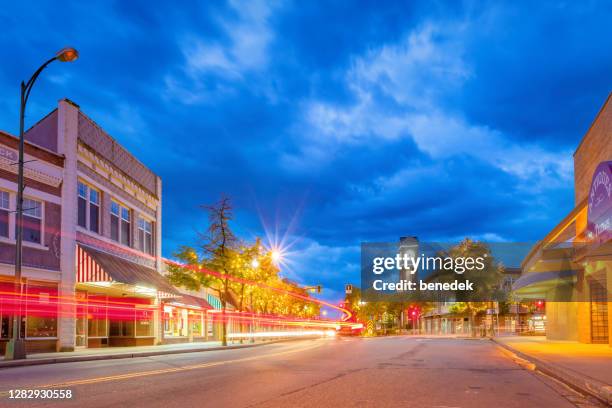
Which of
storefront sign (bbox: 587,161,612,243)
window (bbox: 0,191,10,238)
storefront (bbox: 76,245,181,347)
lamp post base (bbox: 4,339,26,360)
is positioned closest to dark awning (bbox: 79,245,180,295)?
storefront (bbox: 76,245,181,347)

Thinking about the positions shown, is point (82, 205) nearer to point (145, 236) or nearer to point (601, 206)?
point (145, 236)

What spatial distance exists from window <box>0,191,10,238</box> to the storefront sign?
21637mm

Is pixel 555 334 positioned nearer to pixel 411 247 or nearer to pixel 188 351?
pixel 188 351

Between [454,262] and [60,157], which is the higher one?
[60,157]

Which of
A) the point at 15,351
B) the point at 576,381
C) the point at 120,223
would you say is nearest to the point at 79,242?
the point at 120,223

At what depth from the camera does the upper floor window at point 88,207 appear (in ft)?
104

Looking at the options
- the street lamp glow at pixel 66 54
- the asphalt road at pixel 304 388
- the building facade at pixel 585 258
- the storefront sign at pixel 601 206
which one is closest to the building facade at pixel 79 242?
the street lamp glow at pixel 66 54

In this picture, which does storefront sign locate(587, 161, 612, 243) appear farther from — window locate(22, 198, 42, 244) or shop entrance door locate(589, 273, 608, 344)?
window locate(22, 198, 42, 244)

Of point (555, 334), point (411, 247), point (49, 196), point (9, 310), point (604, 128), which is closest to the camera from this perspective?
point (9, 310)

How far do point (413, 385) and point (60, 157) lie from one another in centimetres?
2139

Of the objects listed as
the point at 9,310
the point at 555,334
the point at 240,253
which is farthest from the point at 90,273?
the point at 555,334

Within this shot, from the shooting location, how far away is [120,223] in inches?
1479

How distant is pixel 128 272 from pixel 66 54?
14895 mm

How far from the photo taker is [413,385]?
1308cm
